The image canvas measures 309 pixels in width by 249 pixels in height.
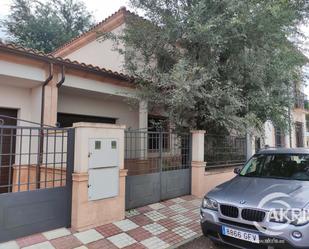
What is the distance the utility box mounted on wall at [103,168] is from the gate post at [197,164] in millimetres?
2909

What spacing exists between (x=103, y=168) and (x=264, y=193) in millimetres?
2778

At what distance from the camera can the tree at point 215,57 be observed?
7039mm

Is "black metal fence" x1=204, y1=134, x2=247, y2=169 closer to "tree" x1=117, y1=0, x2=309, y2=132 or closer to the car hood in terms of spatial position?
"tree" x1=117, y1=0, x2=309, y2=132

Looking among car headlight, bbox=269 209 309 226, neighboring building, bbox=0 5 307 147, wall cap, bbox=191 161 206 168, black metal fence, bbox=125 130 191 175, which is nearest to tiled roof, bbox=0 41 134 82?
neighboring building, bbox=0 5 307 147

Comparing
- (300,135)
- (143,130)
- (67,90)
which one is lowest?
(143,130)

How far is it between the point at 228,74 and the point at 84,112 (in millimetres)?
4589

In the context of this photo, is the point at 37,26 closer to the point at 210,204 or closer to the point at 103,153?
the point at 103,153

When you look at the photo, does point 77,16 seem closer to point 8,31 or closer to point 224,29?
point 8,31

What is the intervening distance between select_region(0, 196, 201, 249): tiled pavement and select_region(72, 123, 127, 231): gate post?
22 centimetres

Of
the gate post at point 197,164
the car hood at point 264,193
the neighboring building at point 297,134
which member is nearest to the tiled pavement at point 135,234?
the car hood at point 264,193

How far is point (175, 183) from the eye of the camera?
722 centimetres

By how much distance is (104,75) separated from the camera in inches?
307

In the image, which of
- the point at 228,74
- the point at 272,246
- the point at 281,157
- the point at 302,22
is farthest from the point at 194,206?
the point at 302,22

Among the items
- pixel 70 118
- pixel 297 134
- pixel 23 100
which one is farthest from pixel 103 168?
pixel 297 134
